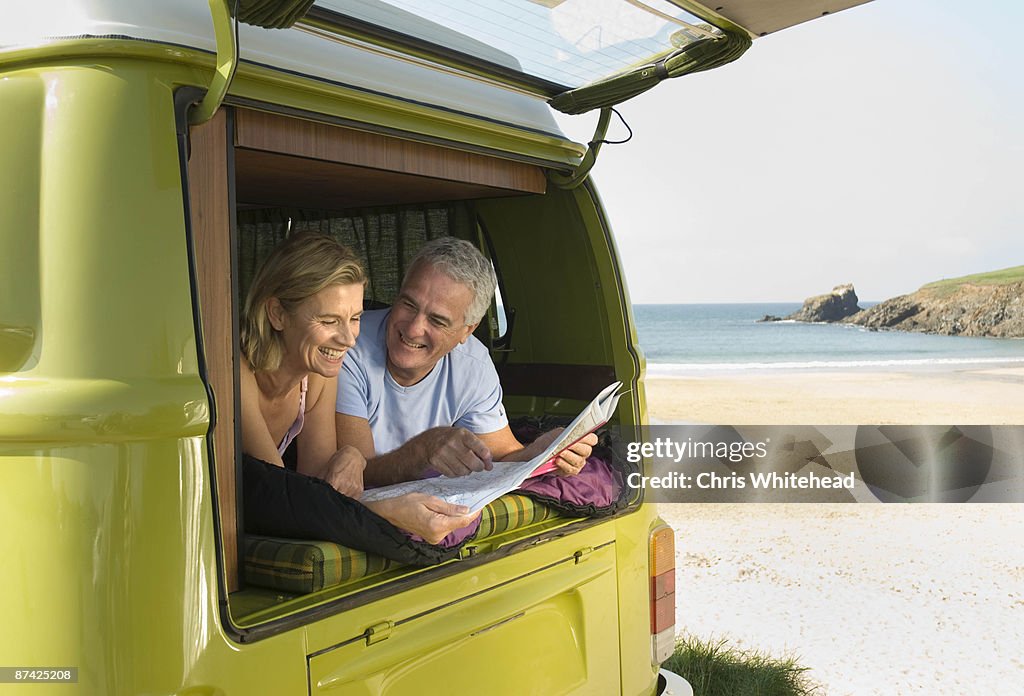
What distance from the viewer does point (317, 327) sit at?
2338 millimetres

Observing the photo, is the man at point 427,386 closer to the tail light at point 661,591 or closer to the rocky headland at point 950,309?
the tail light at point 661,591

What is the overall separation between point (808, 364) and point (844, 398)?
7.77 metres

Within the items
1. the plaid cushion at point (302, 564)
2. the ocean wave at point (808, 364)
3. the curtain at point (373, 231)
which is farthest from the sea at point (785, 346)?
the plaid cushion at point (302, 564)

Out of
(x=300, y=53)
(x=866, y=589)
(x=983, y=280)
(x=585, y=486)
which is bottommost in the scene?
(x=866, y=589)

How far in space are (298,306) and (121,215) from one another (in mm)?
896

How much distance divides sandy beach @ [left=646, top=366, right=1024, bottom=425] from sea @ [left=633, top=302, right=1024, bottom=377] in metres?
1.75

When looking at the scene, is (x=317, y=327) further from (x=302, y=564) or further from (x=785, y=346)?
(x=785, y=346)

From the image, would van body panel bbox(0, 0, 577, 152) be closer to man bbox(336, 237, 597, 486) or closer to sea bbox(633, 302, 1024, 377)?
man bbox(336, 237, 597, 486)

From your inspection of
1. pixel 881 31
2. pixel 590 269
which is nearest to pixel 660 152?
pixel 881 31

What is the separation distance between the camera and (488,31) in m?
2.37

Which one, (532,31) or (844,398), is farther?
(844,398)

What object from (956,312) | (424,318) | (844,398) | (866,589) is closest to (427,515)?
(424,318)

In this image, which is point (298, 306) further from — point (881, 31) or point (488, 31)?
point (881, 31)

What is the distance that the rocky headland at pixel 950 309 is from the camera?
3747 centimetres
